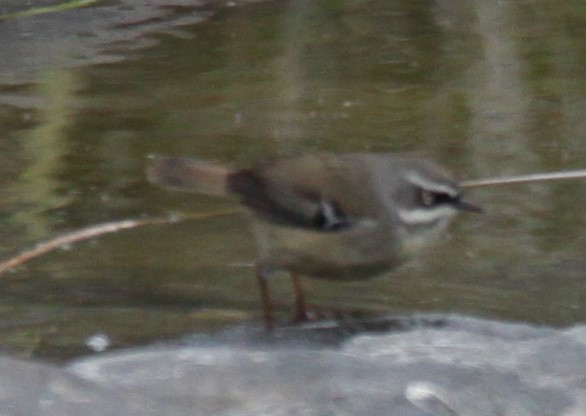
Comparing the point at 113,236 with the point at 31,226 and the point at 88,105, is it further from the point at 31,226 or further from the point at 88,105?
the point at 88,105

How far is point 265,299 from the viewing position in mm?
5293

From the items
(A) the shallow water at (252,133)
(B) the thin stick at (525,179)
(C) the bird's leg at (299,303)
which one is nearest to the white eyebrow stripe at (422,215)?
(A) the shallow water at (252,133)

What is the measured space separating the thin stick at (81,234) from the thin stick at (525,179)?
95 centimetres

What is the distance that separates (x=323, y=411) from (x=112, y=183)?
2835 millimetres

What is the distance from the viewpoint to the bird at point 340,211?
5.23 metres

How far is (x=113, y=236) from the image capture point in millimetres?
6184

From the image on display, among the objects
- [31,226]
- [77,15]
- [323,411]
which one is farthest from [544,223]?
[77,15]

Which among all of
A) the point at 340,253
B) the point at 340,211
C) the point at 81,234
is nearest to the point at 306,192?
the point at 340,211

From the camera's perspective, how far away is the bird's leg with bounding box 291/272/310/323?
17.4 feet

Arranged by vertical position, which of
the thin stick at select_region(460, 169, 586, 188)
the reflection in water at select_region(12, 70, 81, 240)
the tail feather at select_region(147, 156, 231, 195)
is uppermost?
the tail feather at select_region(147, 156, 231, 195)

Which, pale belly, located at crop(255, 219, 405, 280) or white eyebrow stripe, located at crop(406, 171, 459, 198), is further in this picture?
white eyebrow stripe, located at crop(406, 171, 459, 198)

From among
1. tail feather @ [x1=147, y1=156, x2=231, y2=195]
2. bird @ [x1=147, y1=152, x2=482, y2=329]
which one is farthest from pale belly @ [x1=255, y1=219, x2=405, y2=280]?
tail feather @ [x1=147, y1=156, x2=231, y2=195]

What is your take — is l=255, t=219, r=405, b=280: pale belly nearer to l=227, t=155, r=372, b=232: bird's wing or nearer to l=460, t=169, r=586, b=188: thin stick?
l=227, t=155, r=372, b=232: bird's wing

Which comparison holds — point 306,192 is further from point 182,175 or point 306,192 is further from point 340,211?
point 182,175
